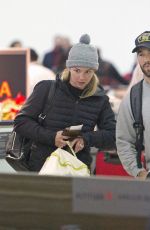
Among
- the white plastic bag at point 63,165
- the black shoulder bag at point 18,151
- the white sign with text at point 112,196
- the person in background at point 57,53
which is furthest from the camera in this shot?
the person in background at point 57,53

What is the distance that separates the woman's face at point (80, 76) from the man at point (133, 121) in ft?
0.92

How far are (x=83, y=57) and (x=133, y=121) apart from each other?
0.56m

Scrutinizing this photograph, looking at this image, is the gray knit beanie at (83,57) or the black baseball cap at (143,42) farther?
the gray knit beanie at (83,57)

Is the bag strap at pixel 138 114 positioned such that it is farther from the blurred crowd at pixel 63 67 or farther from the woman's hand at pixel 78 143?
the blurred crowd at pixel 63 67

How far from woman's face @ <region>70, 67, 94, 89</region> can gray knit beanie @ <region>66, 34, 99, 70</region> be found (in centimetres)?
3

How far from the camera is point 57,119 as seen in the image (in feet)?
19.1

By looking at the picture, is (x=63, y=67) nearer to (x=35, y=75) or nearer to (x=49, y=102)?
(x=35, y=75)

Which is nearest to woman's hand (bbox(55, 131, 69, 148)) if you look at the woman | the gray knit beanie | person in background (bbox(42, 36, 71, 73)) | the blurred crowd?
the woman

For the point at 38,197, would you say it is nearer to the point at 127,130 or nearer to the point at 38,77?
the point at 127,130

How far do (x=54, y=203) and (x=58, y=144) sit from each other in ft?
6.88

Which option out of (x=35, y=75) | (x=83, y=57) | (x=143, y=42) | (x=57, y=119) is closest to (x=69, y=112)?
(x=57, y=119)

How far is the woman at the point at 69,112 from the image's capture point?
19.0 ft

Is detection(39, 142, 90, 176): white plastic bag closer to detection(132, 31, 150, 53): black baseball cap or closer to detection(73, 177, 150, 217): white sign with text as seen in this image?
detection(132, 31, 150, 53): black baseball cap

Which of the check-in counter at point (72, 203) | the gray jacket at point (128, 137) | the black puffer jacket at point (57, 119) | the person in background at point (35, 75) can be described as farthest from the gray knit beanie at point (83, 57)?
the person in background at point (35, 75)
